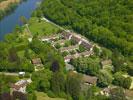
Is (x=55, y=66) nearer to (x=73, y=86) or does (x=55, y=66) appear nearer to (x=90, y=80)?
(x=90, y=80)

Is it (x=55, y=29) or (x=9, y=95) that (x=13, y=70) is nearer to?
(x=9, y=95)

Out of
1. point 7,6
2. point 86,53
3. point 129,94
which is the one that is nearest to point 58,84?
point 129,94

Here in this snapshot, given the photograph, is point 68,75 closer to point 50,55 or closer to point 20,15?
point 50,55

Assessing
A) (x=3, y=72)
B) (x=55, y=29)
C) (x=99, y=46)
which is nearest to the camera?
(x=3, y=72)

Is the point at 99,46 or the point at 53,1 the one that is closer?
the point at 99,46

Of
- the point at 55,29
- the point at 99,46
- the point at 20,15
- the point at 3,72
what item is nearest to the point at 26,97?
the point at 3,72

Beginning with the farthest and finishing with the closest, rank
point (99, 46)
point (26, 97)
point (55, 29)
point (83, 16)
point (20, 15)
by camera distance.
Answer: point (20, 15) < point (83, 16) < point (55, 29) < point (99, 46) < point (26, 97)
